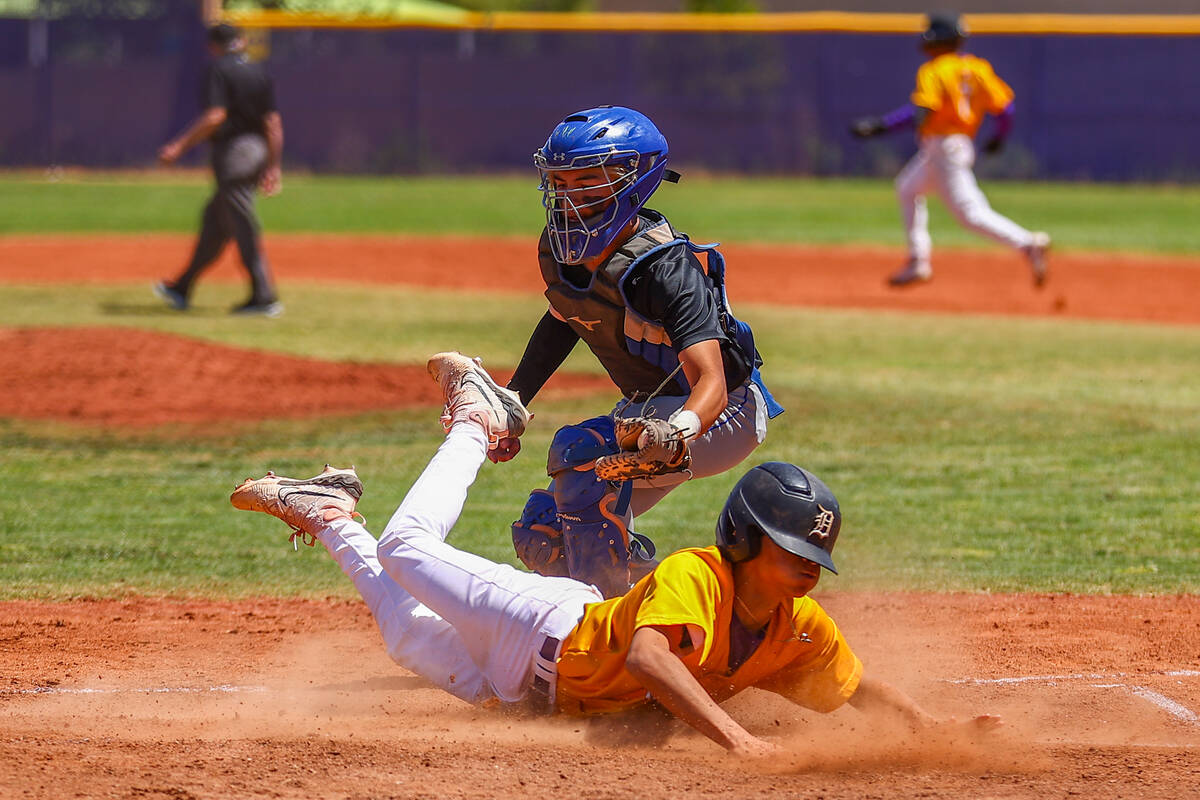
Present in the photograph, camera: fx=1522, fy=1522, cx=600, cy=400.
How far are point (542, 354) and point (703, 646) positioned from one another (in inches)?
63.2

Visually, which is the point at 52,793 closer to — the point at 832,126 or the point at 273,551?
the point at 273,551

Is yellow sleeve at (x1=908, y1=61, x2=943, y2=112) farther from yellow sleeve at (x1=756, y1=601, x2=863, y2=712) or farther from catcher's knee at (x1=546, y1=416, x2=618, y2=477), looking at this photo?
yellow sleeve at (x1=756, y1=601, x2=863, y2=712)

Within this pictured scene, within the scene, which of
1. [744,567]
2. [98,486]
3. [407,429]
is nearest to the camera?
[744,567]

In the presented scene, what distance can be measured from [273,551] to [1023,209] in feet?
70.2

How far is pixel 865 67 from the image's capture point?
30250 mm

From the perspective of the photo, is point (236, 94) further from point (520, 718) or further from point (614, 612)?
point (614, 612)

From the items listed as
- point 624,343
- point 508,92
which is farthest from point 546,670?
point 508,92

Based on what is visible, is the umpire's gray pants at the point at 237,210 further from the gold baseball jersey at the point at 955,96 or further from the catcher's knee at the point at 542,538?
the catcher's knee at the point at 542,538

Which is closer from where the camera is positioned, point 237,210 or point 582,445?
point 582,445

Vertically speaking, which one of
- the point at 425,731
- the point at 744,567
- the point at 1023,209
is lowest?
the point at 1023,209

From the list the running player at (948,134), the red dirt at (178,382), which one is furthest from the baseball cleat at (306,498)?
the running player at (948,134)

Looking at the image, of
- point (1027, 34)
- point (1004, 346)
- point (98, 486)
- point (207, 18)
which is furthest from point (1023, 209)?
point (98, 486)

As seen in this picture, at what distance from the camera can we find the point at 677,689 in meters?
4.02

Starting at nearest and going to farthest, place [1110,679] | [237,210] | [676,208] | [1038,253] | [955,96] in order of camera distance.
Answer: [1110,679], [237,210], [1038,253], [955,96], [676,208]
